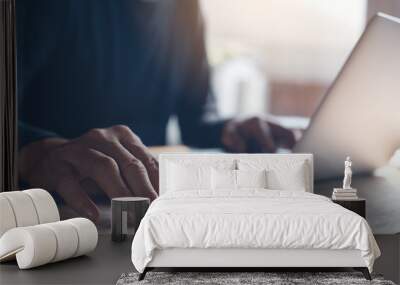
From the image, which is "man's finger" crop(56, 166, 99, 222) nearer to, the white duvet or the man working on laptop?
the man working on laptop

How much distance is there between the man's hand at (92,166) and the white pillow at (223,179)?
3.65ft

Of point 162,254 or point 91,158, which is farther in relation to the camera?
point 91,158

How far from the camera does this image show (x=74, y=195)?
7.47 meters

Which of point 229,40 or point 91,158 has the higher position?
point 229,40

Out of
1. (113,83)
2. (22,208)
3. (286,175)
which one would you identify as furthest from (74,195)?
(286,175)

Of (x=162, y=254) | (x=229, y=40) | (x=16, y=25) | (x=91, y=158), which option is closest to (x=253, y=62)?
(x=229, y=40)

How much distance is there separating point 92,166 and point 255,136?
6.34 ft

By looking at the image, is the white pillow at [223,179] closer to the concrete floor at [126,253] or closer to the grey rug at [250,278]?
the concrete floor at [126,253]

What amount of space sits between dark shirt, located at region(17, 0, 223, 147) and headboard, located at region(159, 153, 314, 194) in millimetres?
355

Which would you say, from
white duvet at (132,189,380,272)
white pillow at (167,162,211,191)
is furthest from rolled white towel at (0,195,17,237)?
white pillow at (167,162,211,191)

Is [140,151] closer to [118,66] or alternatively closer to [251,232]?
[118,66]

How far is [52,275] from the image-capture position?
4965mm

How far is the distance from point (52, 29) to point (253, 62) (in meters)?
2.38

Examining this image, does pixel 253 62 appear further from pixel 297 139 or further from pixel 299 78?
pixel 297 139
